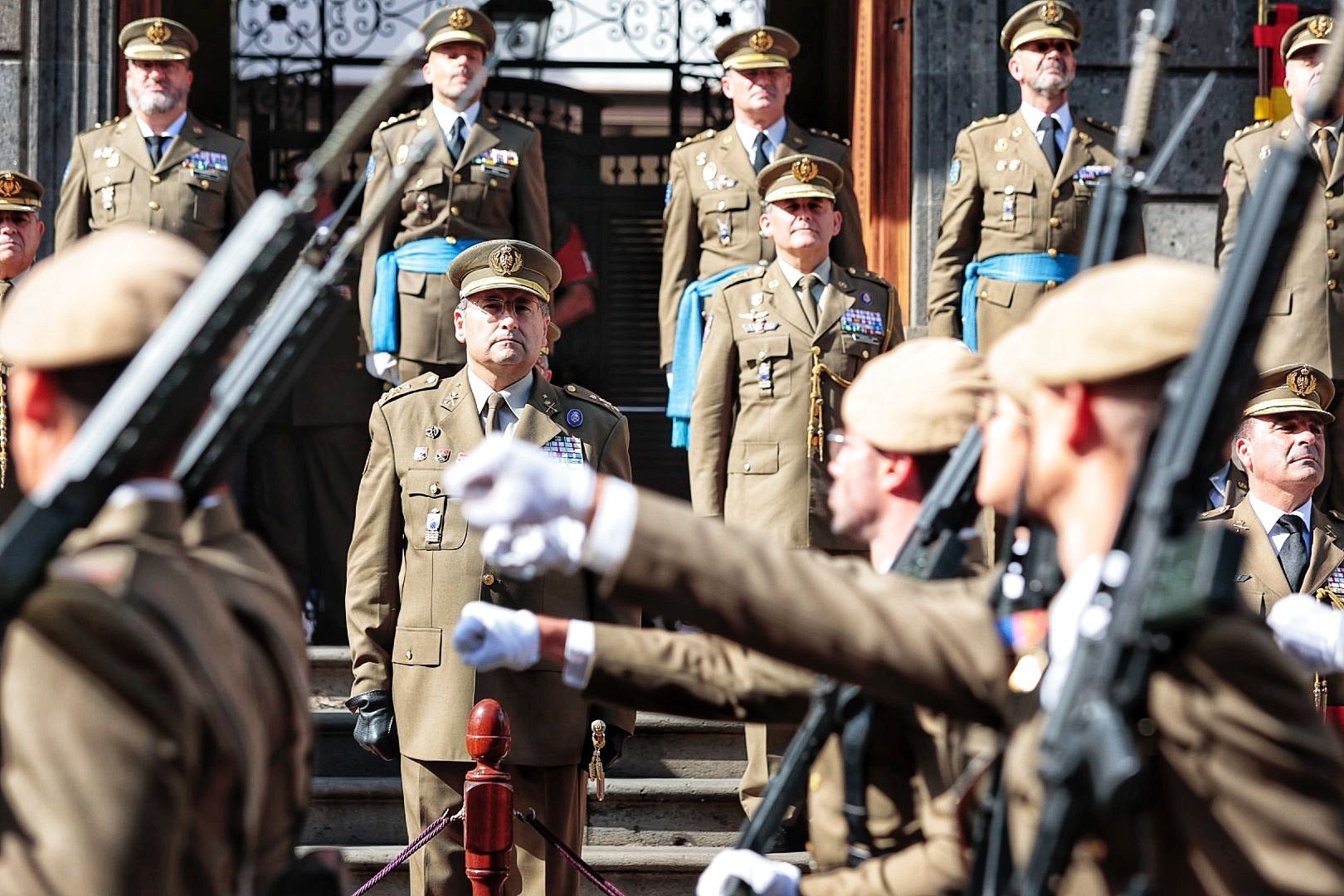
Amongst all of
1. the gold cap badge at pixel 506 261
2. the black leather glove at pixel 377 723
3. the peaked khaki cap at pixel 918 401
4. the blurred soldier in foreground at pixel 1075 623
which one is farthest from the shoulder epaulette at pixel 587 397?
the blurred soldier in foreground at pixel 1075 623

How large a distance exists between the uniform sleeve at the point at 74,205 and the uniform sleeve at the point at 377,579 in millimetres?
2268

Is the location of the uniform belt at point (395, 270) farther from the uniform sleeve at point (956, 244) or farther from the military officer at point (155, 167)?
the uniform sleeve at point (956, 244)

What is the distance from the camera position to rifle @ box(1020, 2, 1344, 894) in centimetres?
234

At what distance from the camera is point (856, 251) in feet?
23.5

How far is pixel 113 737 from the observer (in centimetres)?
220

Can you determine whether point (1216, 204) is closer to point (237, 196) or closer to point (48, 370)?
point (237, 196)

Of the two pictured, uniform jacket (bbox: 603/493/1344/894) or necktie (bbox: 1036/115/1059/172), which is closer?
uniform jacket (bbox: 603/493/1344/894)

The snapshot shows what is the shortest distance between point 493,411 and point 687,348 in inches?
59.9

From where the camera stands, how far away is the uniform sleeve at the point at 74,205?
7.37m

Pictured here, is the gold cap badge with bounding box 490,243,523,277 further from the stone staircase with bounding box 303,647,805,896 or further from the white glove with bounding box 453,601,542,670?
the white glove with bounding box 453,601,542,670

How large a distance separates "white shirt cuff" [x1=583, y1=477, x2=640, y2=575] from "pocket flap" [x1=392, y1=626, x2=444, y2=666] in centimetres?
305

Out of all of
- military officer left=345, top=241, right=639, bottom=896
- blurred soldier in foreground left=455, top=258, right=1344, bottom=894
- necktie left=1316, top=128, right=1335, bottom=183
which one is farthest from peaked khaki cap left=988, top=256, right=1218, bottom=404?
necktie left=1316, top=128, right=1335, bottom=183

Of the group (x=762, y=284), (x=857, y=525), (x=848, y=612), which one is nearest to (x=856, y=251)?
(x=762, y=284)

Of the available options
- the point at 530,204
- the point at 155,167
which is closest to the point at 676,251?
the point at 530,204
